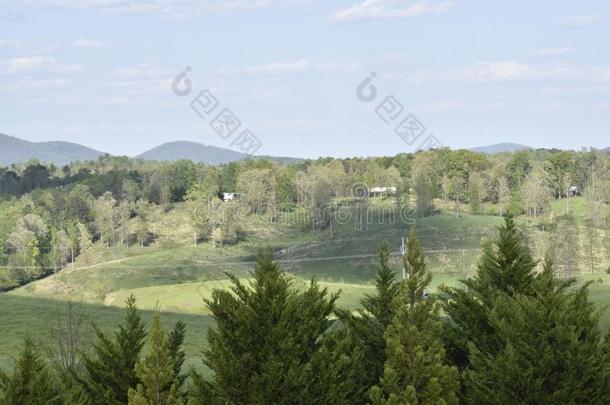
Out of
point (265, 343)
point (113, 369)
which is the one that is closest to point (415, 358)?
point (265, 343)

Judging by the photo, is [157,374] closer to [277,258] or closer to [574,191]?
[277,258]

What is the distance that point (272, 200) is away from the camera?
177 metres

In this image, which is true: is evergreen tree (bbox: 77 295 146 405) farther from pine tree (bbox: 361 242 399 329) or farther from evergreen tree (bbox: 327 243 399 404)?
pine tree (bbox: 361 242 399 329)

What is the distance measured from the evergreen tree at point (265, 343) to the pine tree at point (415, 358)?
2.11 metres

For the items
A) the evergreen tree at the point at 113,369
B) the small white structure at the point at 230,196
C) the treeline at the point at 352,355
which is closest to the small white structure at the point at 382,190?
the small white structure at the point at 230,196

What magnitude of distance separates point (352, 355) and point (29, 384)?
339 inches

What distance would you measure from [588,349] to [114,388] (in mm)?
13590

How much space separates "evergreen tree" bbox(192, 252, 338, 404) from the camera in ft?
80.4

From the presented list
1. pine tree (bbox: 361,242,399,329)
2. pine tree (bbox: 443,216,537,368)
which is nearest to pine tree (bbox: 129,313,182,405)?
pine tree (bbox: 361,242,399,329)

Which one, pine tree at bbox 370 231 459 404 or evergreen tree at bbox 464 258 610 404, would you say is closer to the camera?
pine tree at bbox 370 231 459 404

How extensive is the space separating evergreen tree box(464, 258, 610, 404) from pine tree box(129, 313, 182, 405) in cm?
881

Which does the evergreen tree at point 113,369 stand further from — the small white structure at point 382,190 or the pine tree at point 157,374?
the small white structure at point 382,190

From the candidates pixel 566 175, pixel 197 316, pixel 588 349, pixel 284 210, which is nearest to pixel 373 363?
pixel 588 349

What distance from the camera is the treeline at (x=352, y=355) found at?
2384 centimetres
